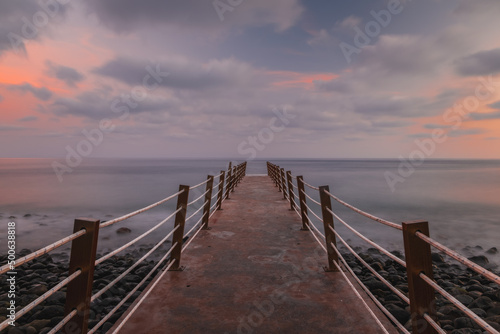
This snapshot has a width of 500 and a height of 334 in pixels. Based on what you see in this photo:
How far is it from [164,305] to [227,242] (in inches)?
97.5

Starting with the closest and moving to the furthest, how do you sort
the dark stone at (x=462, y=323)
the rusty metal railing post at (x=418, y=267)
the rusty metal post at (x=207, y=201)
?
1. the rusty metal railing post at (x=418, y=267)
2. the dark stone at (x=462, y=323)
3. the rusty metal post at (x=207, y=201)

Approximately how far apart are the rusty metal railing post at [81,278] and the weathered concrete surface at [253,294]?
2.47 ft

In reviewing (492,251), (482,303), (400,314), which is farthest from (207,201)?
(492,251)

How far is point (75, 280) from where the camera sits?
2.10 m

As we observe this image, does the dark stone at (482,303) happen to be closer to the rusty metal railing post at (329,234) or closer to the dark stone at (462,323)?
the dark stone at (462,323)

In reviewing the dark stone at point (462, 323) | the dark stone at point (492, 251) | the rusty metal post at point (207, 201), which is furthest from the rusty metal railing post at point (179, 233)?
the dark stone at point (492, 251)

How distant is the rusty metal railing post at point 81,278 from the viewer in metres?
2.09

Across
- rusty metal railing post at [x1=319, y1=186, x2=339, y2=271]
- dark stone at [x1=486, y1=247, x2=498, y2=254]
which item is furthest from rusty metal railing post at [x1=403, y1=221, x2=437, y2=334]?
dark stone at [x1=486, y1=247, x2=498, y2=254]

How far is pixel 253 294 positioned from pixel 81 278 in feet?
6.48

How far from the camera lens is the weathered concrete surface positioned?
2799mm

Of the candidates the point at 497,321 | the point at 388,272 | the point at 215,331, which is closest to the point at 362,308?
the point at 215,331

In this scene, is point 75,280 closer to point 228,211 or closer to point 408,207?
point 228,211

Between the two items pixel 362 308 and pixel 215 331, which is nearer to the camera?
pixel 215 331

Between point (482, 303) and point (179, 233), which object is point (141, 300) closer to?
point (179, 233)
